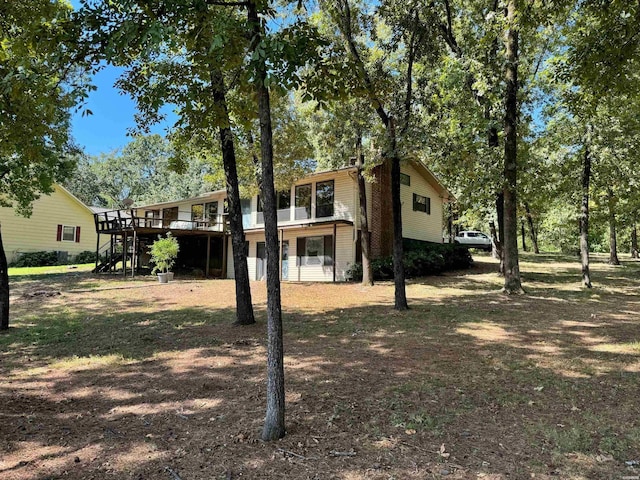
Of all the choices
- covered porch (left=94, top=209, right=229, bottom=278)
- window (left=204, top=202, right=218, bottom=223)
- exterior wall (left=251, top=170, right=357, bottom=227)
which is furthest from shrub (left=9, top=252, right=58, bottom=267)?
exterior wall (left=251, top=170, right=357, bottom=227)

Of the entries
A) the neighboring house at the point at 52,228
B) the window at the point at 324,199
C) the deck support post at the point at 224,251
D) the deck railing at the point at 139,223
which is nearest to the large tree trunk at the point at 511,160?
the window at the point at 324,199

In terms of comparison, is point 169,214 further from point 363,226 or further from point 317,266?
point 363,226

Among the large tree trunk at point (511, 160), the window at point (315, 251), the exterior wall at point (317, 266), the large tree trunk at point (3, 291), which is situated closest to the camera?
the large tree trunk at point (3, 291)

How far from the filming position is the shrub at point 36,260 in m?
26.0

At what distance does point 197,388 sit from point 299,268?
15.4 m

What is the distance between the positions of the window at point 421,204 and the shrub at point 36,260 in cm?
2381

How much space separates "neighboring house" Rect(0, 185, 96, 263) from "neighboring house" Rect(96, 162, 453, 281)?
8402mm

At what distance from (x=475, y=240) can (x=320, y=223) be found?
18.8 metres

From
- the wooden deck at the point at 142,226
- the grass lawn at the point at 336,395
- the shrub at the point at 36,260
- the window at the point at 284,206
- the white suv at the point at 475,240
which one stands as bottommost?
the grass lawn at the point at 336,395

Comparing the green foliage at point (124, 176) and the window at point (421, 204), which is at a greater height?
the green foliage at point (124, 176)

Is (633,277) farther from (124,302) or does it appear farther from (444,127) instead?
(124,302)

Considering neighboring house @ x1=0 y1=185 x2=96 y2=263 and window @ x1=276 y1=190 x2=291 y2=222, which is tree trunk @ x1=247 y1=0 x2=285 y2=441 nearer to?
window @ x1=276 y1=190 x2=291 y2=222

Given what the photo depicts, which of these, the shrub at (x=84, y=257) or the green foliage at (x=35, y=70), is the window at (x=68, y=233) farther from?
the green foliage at (x=35, y=70)

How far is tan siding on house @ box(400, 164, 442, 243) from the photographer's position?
68.6 ft
